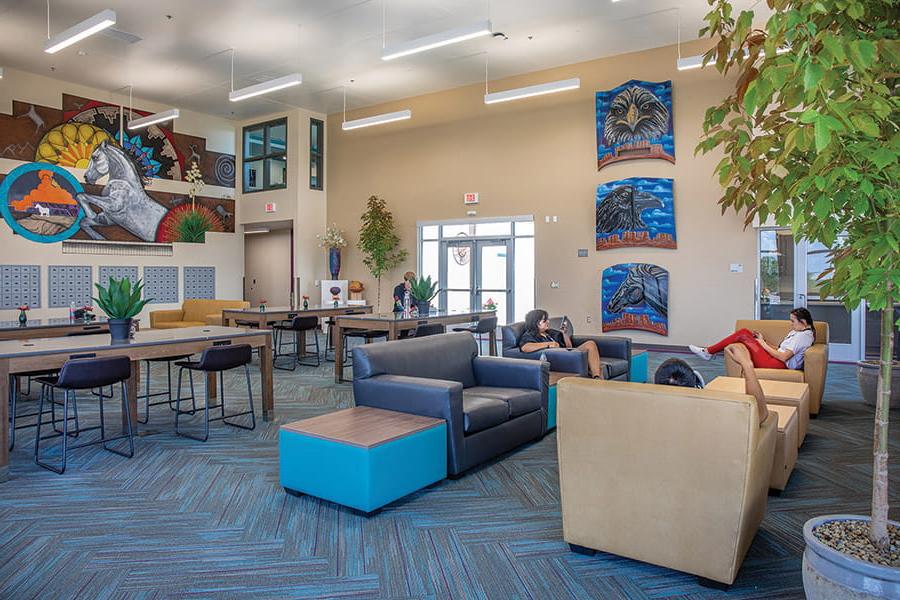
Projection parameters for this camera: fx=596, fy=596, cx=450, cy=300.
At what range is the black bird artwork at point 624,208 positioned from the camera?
9.28 metres

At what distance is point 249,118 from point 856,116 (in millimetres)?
13497

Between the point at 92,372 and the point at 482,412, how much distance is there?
2.59 m

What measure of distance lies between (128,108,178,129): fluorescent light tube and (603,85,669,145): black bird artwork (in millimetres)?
6991

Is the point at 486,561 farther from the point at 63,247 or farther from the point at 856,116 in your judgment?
the point at 63,247

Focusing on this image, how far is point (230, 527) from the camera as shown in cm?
303

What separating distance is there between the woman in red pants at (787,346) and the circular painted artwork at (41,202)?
1066 centimetres

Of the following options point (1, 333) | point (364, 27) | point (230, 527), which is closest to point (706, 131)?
point (230, 527)

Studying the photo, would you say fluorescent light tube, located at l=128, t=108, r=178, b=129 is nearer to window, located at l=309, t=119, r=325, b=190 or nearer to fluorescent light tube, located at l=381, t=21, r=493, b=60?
window, located at l=309, t=119, r=325, b=190

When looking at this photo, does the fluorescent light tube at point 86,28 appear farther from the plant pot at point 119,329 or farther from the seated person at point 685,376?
the seated person at point 685,376

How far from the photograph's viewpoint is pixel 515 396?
419cm

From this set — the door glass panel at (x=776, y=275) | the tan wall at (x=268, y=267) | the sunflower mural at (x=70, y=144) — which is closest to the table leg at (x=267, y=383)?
the door glass panel at (x=776, y=275)

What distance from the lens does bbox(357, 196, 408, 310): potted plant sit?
11805 millimetres

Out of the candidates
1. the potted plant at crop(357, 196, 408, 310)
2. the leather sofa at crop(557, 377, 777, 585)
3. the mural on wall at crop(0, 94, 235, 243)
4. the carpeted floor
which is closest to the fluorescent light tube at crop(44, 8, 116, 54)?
the mural on wall at crop(0, 94, 235, 243)

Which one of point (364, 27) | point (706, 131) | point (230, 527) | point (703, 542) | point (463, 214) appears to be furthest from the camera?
point (463, 214)
